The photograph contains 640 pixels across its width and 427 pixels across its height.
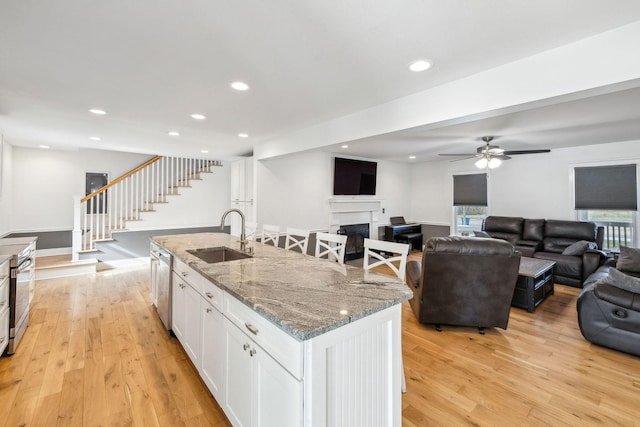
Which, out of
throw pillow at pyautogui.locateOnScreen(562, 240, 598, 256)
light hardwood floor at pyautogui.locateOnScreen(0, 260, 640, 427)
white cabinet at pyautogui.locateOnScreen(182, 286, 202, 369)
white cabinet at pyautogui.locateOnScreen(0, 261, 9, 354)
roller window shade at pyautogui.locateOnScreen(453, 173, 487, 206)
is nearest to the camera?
light hardwood floor at pyautogui.locateOnScreen(0, 260, 640, 427)

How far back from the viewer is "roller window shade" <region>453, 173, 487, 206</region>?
6.74m

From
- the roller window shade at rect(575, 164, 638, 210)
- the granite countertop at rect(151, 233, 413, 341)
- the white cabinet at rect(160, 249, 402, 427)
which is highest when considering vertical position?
the roller window shade at rect(575, 164, 638, 210)

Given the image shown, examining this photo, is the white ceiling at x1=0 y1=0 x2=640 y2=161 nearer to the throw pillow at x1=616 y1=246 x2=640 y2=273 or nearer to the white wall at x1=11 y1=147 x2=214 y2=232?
the throw pillow at x1=616 y1=246 x2=640 y2=273

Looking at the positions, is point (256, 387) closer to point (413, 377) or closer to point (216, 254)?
point (413, 377)

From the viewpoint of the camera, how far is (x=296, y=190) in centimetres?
557

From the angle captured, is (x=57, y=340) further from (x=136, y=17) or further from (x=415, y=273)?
(x=415, y=273)

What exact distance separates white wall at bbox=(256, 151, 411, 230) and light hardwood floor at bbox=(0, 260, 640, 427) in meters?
2.53

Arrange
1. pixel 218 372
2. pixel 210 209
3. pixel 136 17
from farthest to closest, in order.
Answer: pixel 210 209, pixel 218 372, pixel 136 17

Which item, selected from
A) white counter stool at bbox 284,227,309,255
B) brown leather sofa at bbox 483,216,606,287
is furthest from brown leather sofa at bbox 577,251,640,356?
white counter stool at bbox 284,227,309,255

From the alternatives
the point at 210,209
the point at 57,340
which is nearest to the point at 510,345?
the point at 57,340

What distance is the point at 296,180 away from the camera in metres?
5.57

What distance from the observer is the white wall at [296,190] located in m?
5.11

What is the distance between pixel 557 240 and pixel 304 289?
5908 mm

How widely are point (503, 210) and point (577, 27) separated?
5.49 metres
